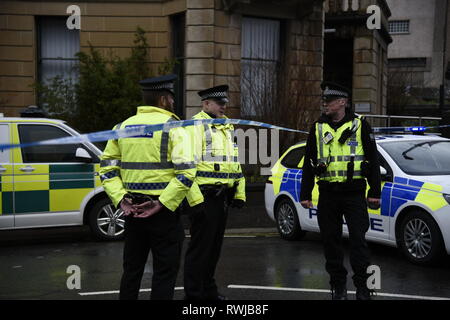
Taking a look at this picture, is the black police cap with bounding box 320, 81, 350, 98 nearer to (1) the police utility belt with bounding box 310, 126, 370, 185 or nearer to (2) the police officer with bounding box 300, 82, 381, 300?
(2) the police officer with bounding box 300, 82, 381, 300

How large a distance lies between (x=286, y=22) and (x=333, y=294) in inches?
480

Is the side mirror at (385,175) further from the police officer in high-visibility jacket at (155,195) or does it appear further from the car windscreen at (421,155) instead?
the police officer in high-visibility jacket at (155,195)

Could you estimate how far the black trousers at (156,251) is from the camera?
429 centimetres

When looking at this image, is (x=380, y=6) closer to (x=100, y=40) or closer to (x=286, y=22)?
(x=286, y=22)

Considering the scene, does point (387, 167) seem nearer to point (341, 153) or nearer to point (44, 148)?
point (341, 153)

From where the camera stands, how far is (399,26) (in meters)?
46.2

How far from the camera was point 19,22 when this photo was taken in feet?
52.9

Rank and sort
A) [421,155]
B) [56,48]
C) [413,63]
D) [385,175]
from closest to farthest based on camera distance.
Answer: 1. [385,175]
2. [421,155]
3. [56,48]
4. [413,63]

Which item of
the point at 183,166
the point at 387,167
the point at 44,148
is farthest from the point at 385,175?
Result: the point at 44,148

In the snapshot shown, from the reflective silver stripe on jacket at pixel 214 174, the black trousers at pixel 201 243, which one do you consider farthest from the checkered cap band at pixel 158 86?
the black trousers at pixel 201 243

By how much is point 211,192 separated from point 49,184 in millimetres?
4084

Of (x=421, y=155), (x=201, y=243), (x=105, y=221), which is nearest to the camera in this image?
(x=201, y=243)

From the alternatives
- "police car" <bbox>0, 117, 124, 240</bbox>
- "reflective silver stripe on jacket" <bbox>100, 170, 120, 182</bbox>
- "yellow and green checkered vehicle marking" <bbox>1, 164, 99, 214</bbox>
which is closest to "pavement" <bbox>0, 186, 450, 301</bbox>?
"police car" <bbox>0, 117, 124, 240</bbox>
